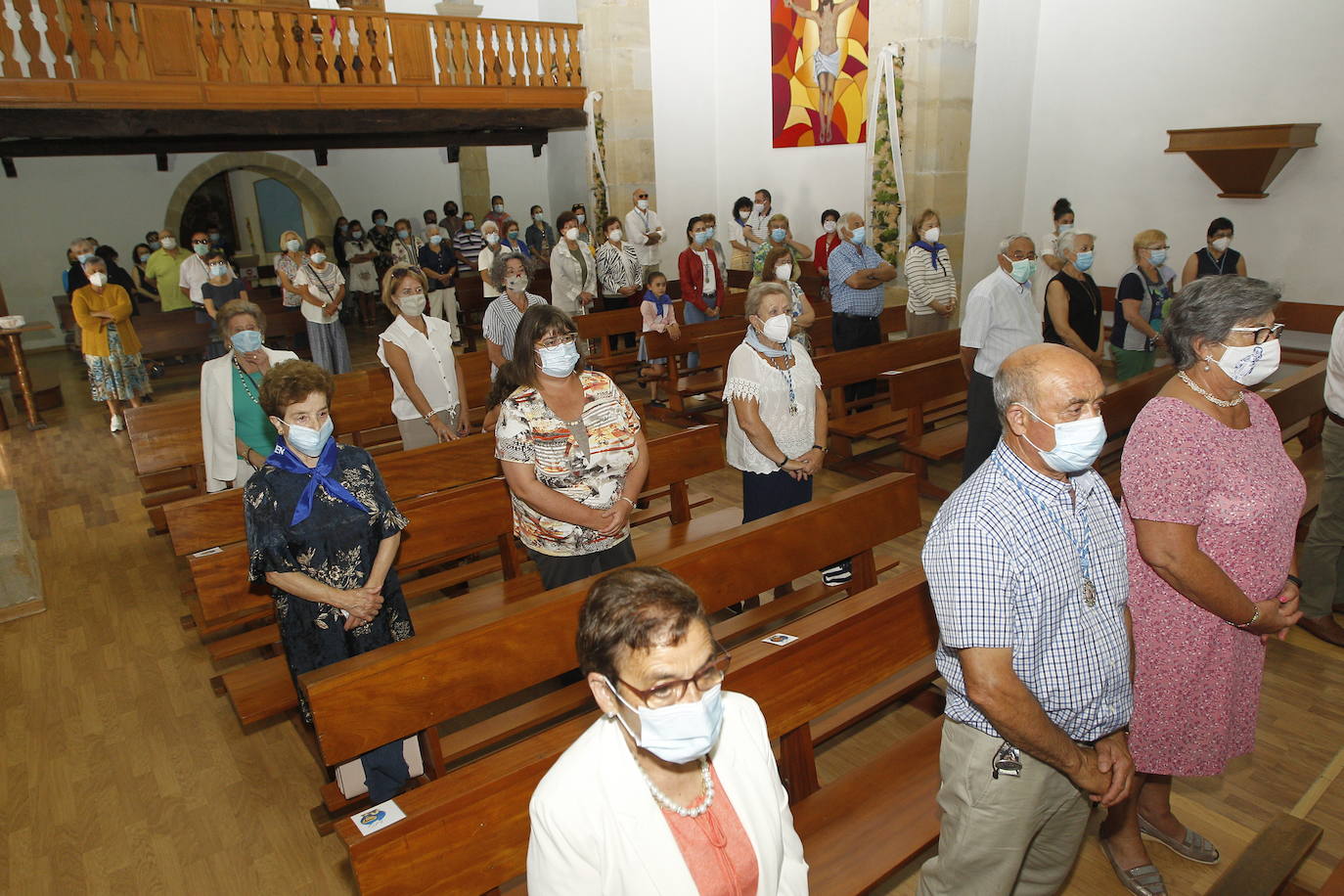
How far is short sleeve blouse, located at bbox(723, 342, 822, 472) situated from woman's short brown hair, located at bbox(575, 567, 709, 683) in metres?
2.26

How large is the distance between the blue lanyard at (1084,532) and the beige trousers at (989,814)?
0.36 m

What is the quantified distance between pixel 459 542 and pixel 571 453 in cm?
93

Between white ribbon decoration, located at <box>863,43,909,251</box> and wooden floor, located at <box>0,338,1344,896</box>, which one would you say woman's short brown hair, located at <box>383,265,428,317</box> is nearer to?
wooden floor, located at <box>0,338,1344,896</box>

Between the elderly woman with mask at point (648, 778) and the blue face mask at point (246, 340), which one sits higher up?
the blue face mask at point (246, 340)

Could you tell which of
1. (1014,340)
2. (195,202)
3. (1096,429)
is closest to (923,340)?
(1014,340)

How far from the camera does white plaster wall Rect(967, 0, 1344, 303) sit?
7215mm

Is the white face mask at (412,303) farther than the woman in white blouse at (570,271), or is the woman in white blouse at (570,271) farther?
the woman in white blouse at (570,271)

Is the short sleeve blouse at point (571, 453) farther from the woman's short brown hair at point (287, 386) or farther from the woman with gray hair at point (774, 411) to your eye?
the woman with gray hair at point (774, 411)

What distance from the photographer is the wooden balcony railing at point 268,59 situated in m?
8.53

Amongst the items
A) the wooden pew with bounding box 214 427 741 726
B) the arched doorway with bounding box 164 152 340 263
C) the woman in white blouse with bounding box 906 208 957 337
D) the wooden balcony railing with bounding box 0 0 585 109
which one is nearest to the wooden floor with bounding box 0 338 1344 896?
the wooden pew with bounding box 214 427 741 726

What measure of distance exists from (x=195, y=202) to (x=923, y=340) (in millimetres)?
14242

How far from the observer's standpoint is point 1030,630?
1.73 meters

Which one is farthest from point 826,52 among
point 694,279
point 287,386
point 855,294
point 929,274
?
point 287,386

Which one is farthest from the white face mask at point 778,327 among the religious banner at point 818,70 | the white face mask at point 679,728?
the religious banner at point 818,70
